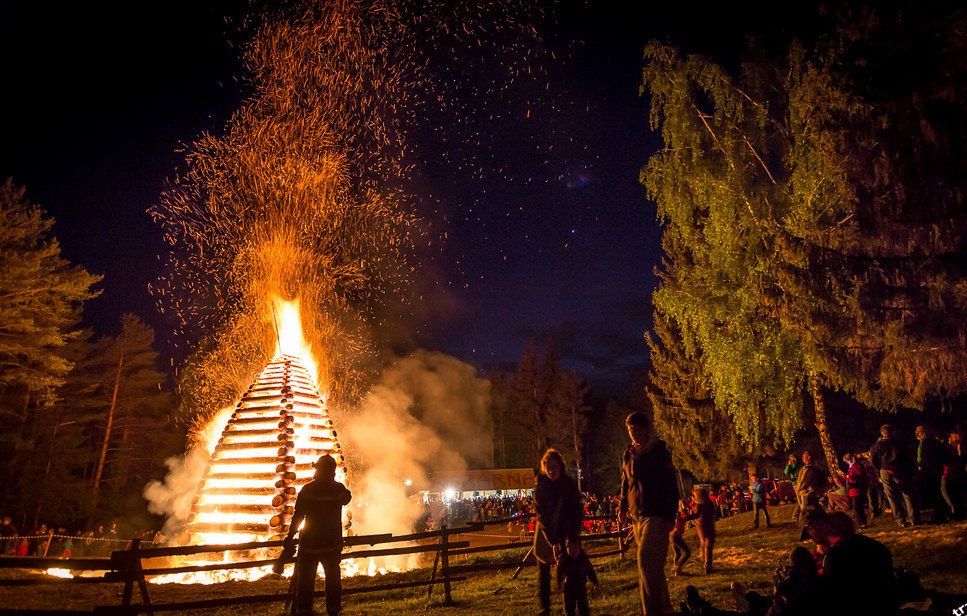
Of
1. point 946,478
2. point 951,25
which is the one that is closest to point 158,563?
point 946,478

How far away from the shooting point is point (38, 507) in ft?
99.6

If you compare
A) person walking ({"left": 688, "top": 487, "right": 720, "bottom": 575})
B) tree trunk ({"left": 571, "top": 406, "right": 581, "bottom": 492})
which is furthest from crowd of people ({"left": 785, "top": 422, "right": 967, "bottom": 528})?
tree trunk ({"left": 571, "top": 406, "right": 581, "bottom": 492})

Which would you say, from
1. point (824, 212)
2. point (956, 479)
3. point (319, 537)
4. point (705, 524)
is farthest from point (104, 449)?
point (956, 479)

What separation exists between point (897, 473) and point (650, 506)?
8.51m

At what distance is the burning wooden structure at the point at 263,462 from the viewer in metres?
12.0

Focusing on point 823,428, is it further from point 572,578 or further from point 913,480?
point 572,578

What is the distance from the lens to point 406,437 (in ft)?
104

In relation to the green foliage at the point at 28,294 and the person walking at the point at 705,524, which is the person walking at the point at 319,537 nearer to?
the person walking at the point at 705,524

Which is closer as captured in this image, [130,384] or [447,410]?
[130,384]

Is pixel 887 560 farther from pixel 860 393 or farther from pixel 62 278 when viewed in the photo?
pixel 62 278

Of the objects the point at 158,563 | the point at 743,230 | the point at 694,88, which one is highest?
the point at 694,88

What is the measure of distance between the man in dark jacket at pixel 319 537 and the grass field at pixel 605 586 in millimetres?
2118

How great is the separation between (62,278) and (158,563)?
16136mm

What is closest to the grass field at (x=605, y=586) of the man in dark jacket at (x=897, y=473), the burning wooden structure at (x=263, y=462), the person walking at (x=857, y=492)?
the person walking at (x=857, y=492)
